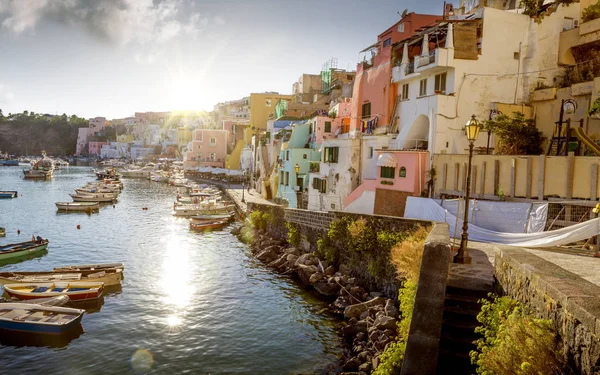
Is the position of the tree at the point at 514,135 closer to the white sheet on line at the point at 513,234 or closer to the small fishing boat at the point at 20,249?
the white sheet on line at the point at 513,234

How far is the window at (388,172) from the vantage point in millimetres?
28109

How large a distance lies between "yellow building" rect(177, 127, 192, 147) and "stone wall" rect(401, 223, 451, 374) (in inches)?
5196

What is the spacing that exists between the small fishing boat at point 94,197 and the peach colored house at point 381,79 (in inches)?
1682

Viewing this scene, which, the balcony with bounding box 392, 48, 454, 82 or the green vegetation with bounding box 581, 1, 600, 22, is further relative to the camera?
the balcony with bounding box 392, 48, 454, 82

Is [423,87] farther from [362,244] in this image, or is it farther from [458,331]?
[458,331]

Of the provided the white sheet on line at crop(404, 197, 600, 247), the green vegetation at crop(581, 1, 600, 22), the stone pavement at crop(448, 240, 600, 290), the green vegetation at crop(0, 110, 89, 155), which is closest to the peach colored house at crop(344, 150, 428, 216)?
the white sheet on line at crop(404, 197, 600, 247)

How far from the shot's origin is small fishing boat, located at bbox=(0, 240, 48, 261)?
30.7 m

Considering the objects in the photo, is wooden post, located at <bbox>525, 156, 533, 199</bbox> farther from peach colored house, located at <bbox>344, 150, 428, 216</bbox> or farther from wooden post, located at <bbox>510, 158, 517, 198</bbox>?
peach colored house, located at <bbox>344, 150, 428, 216</bbox>

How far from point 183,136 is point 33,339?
407 ft

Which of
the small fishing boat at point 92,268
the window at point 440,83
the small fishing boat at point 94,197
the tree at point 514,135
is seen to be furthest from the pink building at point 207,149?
the tree at point 514,135

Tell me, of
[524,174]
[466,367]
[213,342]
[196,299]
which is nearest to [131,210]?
[196,299]

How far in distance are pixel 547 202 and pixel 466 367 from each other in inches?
427

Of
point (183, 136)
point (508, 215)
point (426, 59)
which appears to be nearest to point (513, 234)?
point (508, 215)

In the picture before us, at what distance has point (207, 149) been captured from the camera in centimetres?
10569
